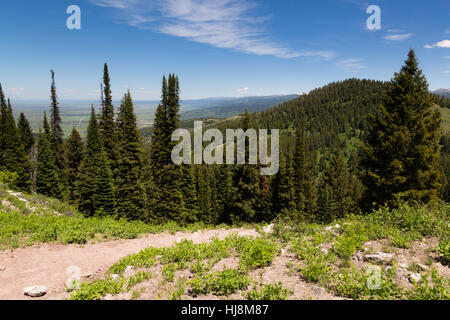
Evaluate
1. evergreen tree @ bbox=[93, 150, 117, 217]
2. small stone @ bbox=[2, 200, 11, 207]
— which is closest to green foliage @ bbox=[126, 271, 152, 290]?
small stone @ bbox=[2, 200, 11, 207]

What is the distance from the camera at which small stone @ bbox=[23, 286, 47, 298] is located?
6281mm

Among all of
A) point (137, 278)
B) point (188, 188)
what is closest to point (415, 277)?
point (137, 278)

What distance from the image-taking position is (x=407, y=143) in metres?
16.0

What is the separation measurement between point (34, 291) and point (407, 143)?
2106 centimetres

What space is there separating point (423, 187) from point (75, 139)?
156 feet

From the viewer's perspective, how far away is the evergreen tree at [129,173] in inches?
1151

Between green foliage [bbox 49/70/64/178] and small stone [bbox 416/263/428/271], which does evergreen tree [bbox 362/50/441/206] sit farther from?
green foliage [bbox 49/70/64/178]

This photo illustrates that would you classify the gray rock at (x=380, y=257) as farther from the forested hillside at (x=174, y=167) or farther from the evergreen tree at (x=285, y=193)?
the evergreen tree at (x=285, y=193)

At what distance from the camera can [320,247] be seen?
326 inches

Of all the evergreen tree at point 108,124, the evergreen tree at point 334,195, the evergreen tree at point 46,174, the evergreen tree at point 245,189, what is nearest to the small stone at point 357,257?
the evergreen tree at point 245,189

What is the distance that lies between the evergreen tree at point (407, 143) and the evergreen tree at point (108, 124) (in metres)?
30.1

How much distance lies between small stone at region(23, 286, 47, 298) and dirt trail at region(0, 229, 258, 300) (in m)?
0.12
